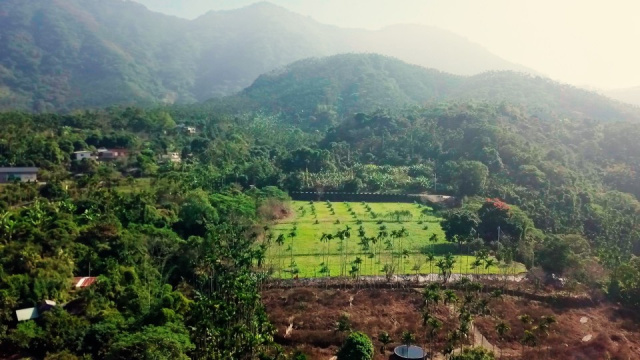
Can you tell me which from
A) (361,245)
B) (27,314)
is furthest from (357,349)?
(361,245)

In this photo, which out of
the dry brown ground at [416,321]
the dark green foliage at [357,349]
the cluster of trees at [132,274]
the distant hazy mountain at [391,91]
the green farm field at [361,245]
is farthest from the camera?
the distant hazy mountain at [391,91]

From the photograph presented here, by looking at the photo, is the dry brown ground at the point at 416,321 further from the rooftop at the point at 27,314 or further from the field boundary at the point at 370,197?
the field boundary at the point at 370,197

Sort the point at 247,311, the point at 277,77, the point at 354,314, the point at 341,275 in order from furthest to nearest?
the point at 277,77, the point at 341,275, the point at 354,314, the point at 247,311

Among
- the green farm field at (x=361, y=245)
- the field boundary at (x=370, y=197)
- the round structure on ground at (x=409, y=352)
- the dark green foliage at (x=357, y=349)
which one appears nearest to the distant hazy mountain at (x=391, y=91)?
the field boundary at (x=370, y=197)

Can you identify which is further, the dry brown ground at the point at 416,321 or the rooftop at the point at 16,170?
the rooftop at the point at 16,170

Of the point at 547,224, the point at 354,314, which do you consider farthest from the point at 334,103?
the point at 354,314

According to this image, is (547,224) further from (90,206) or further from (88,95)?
(88,95)
